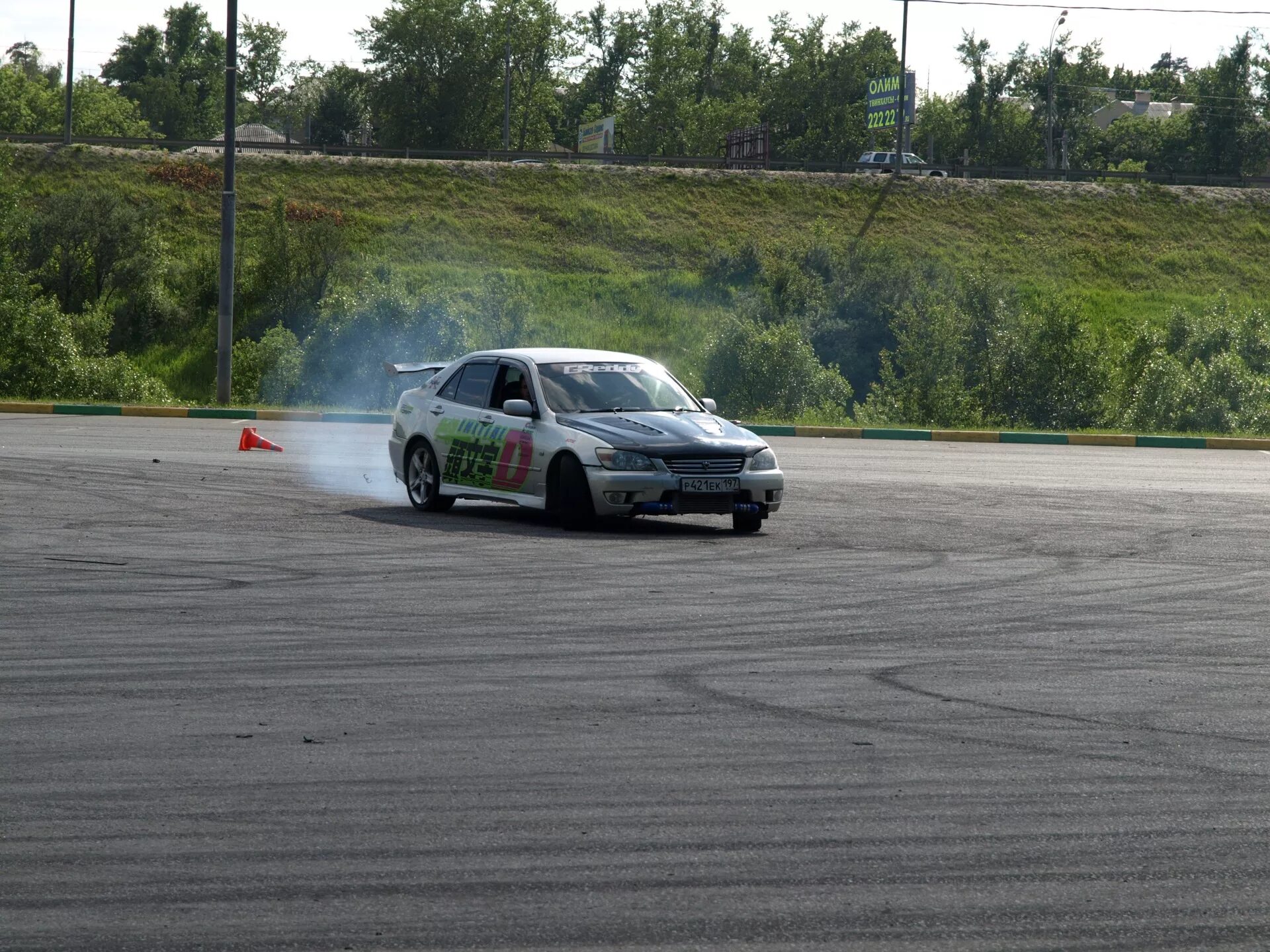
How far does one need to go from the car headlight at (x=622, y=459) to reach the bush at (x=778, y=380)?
23528 mm

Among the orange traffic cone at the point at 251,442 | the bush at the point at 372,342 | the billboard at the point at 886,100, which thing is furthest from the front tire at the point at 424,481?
the billboard at the point at 886,100

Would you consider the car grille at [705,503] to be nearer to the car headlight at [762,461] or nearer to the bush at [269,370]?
the car headlight at [762,461]

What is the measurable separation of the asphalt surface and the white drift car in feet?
1.90

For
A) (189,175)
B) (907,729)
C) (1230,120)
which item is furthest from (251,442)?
(1230,120)

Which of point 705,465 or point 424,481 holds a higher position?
point 705,465

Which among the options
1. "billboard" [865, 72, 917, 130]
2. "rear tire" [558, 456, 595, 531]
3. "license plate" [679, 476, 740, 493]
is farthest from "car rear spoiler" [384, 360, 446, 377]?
"billboard" [865, 72, 917, 130]

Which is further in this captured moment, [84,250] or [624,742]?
[84,250]

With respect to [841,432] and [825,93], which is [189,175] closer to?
[841,432]

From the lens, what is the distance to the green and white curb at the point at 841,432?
29000 mm

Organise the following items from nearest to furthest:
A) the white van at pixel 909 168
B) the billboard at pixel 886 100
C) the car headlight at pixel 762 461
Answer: the car headlight at pixel 762 461
the white van at pixel 909 168
the billboard at pixel 886 100

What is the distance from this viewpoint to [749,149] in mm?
83875

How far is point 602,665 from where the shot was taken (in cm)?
729

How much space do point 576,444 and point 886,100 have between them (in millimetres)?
82733

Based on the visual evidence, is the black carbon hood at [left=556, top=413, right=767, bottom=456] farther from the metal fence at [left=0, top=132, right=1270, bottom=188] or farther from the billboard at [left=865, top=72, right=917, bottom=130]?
the billboard at [left=865, top=72, right=917, bottom=130]
